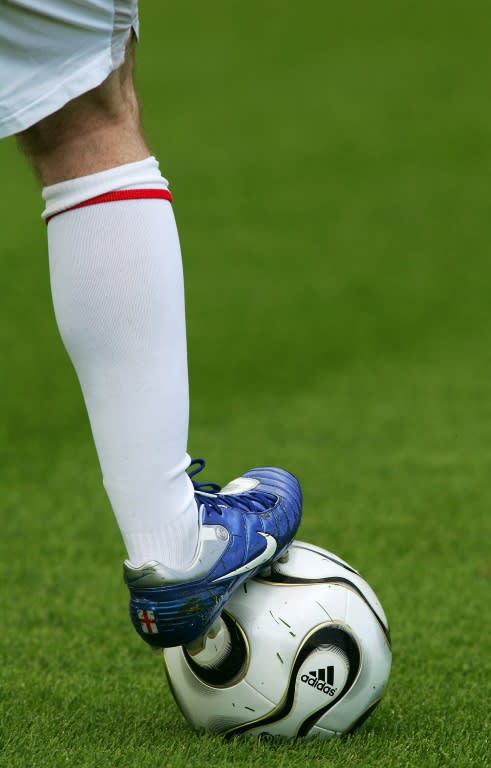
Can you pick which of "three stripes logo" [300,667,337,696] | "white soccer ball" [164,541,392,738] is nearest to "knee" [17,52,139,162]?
"white soccer ball" [164,541,392,738]

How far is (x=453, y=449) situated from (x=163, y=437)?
132 inches

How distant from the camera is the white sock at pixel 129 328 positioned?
1706 mm

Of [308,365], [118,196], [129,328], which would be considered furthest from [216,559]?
[308,365]

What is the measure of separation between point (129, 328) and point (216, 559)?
426mm

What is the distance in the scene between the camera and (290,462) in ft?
15.8

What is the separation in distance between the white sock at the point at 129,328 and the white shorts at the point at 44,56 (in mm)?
138

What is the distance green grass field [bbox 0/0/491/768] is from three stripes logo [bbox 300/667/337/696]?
10cm

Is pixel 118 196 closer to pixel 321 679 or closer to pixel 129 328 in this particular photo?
pixel 129 328

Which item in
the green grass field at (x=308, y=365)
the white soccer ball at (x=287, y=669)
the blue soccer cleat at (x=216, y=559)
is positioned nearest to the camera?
the blue soccer cleat at (x=216, y=559)

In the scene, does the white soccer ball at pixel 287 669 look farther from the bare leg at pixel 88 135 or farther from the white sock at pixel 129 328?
the bare leg at pixel 88 135

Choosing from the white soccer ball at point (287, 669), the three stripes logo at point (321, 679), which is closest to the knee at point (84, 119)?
the white soccer ball at point (287, 669)

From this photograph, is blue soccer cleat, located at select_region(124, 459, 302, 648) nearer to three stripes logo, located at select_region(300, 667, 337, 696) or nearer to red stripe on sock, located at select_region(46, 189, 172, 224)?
three stripes logo, located at select_region(300, 667, 337, 696)

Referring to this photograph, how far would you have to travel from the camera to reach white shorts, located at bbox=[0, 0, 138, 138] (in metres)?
1.59

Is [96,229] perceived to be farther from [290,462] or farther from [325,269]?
[325,269]
